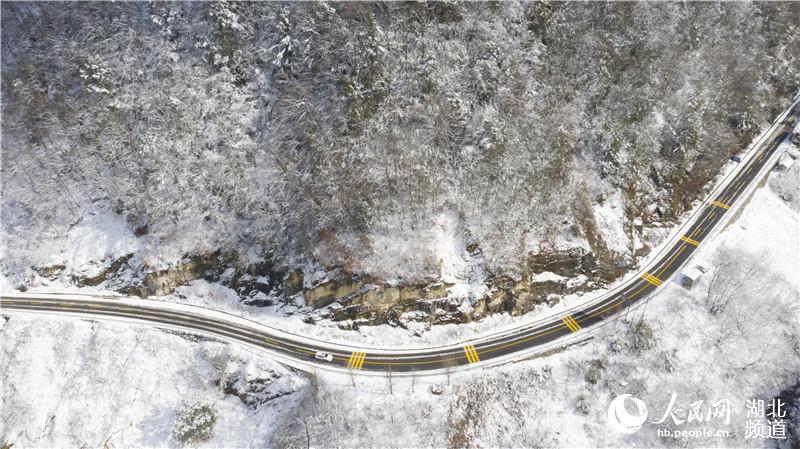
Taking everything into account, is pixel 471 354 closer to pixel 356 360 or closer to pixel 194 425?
pixel 356 360

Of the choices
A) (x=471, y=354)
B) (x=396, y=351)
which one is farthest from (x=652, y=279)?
(x=396, y=351)

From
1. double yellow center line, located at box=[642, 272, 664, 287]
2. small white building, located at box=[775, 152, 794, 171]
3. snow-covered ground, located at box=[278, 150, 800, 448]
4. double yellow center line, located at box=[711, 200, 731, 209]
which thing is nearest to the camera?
snow-covered ground, located at box=[278, 150, 800, 448]

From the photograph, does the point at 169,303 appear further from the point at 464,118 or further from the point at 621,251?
the point at 621,251

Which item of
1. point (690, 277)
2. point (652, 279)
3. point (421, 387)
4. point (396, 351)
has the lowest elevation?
point (421, 387)

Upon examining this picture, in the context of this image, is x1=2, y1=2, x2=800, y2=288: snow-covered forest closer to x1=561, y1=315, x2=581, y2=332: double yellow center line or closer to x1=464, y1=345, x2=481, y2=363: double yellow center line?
x1=561, y1=315, x2=581, y2=332: double yellow center line

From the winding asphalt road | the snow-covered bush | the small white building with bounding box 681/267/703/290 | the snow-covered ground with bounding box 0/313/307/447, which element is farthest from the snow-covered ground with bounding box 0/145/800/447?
the small white building with bounding box 681/267/703/290

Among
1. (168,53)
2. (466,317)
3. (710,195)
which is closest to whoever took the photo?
A: (466,317)

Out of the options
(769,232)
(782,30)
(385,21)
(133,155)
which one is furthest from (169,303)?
(782,30)
